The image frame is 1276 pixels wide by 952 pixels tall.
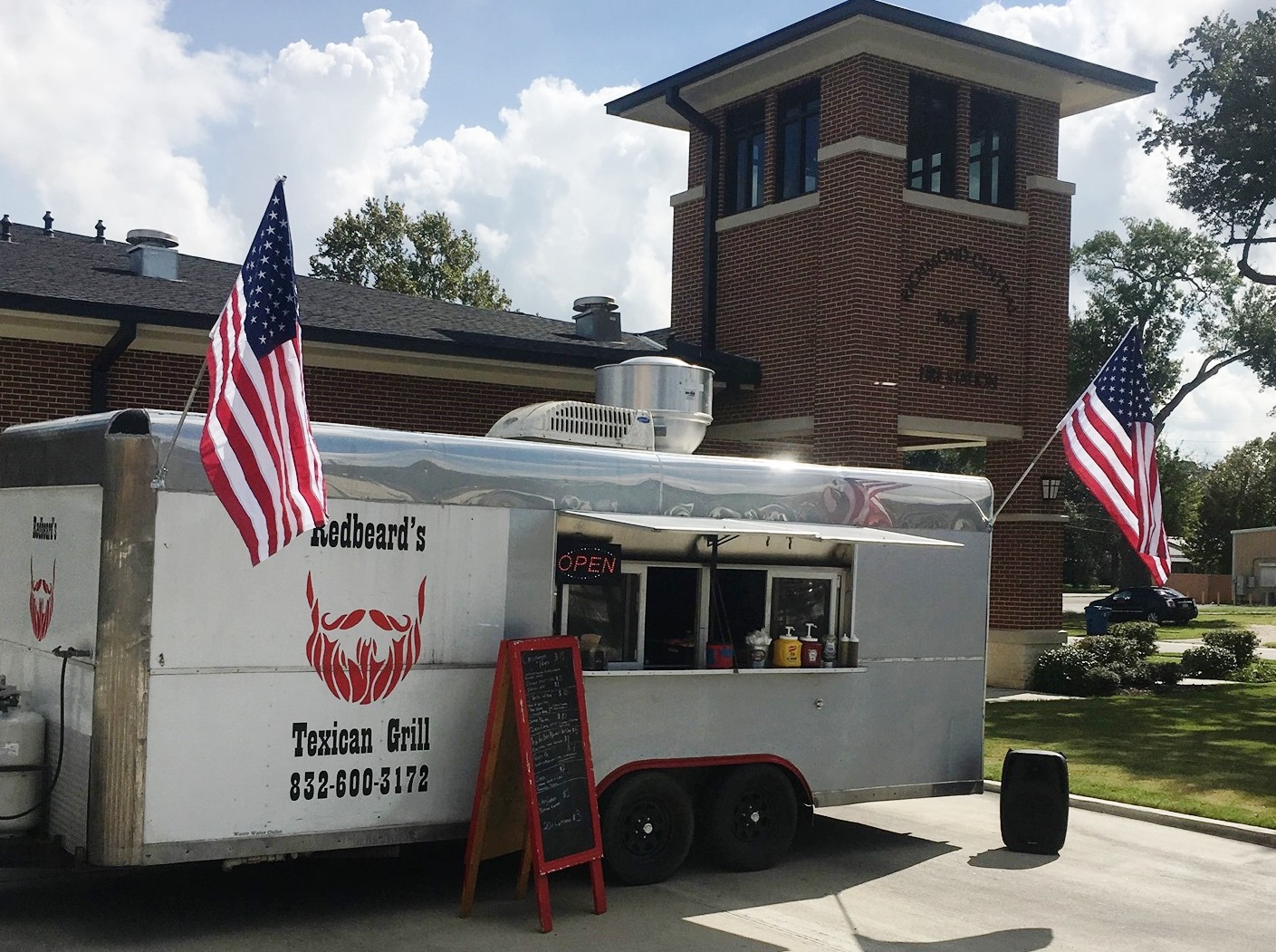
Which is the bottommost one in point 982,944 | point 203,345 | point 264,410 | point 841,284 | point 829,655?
point 982,944

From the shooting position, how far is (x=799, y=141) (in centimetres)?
2027

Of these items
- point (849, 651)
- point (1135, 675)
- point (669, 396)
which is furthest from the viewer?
point (1135, 675)

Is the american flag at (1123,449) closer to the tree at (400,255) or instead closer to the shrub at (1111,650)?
the shrub at (1111,650)

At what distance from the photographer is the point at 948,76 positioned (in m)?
20.0

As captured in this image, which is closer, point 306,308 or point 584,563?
point 584,563

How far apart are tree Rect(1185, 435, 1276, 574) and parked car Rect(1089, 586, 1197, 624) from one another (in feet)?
106

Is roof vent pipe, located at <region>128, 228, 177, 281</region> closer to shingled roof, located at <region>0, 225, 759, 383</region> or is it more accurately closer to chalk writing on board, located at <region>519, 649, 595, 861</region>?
shingled roof, located at <region>0, 225, 759, 383</region>

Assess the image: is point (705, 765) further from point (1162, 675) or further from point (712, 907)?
point (1162, 675)

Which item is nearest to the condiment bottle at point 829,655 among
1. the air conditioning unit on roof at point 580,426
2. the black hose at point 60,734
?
the air conditioning unit on roof at point 580,426

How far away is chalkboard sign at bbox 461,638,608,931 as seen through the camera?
27.2 feet

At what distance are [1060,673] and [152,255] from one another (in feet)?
47.2

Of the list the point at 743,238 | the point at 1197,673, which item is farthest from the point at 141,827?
the point at 1197,673

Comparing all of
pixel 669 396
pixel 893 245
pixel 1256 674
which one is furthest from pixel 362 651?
pixel 1256 674

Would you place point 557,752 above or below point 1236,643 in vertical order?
above
